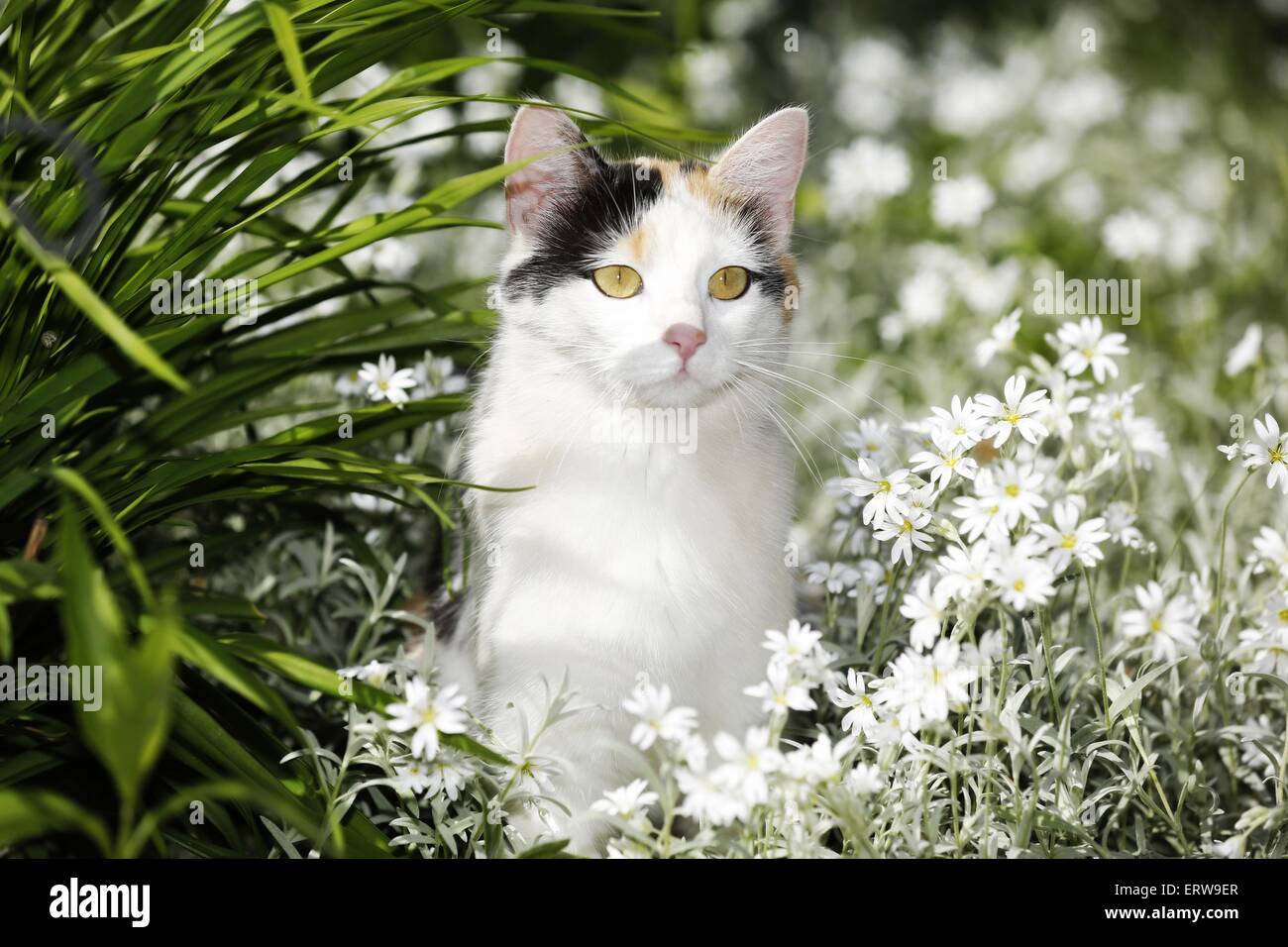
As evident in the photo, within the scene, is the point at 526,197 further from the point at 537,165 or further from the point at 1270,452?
the point at 1270,452

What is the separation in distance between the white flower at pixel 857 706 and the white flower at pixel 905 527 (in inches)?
6.3

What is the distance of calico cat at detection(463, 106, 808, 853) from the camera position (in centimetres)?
132

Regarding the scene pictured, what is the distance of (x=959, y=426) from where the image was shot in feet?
4.30

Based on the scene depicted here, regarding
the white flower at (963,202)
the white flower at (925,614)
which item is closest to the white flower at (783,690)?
the white flower at (925,614)

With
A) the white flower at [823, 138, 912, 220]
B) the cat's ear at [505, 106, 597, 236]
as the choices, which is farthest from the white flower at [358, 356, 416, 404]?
the white flower at [823, 138, 912, 220]

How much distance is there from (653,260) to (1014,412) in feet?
1.56

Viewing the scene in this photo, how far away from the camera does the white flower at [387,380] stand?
150 cm

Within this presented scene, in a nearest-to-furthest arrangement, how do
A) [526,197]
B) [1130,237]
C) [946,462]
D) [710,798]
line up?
1. [710,798]
2. [946,462]
3. [526,197]
4. [1130,237]

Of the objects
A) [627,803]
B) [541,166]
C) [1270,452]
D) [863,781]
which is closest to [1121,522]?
[1270,452]

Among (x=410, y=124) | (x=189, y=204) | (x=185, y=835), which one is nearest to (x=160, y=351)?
(x=189, y=204)

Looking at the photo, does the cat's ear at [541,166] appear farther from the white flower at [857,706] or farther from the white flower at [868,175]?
the white flower at [868,175]

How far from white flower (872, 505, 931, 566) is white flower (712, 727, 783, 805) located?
31 cm

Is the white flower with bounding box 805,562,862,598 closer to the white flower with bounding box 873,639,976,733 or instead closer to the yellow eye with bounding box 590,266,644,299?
the white flower with bounding box 873,639,976,733
